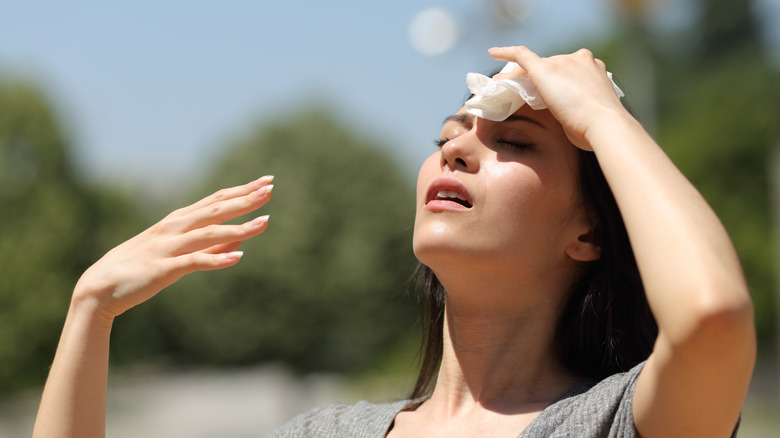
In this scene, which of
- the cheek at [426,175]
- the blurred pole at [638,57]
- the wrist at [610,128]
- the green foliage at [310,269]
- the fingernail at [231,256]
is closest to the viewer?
the wrist at [610,128]

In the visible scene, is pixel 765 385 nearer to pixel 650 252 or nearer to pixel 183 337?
pixel 183 337

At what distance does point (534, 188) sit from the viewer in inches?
96.1

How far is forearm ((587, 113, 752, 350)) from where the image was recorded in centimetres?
174

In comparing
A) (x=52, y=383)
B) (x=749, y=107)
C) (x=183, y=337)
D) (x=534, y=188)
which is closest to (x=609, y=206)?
(x=534, y=188)

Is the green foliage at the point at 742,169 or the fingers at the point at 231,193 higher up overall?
the green foliage at the point at 742,169

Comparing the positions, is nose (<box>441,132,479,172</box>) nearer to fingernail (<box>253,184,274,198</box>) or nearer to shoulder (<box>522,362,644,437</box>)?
fingernail (<box>253,184,274,198</box>)

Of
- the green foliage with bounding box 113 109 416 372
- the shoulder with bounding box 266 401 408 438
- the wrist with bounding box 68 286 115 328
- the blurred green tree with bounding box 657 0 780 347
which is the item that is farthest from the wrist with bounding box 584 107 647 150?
the blurred green tree with bounding box 657 0 780 347

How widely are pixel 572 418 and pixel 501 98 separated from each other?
0.89 metres

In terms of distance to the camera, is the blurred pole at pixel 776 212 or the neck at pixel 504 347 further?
the blurred pole at pixel 776 212

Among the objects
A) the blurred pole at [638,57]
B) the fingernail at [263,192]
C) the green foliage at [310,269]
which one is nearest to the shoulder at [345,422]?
the fingernail at [263,192]

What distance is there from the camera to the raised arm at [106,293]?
236cm

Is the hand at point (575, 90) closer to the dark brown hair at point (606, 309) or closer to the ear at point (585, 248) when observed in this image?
the dark brown hair at point (606, 309)

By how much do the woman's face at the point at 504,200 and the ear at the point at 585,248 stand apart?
0.07 feet

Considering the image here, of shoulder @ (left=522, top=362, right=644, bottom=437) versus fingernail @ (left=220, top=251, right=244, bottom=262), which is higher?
fingernail @ (left=220, top=251, right=244, bottom=262)
